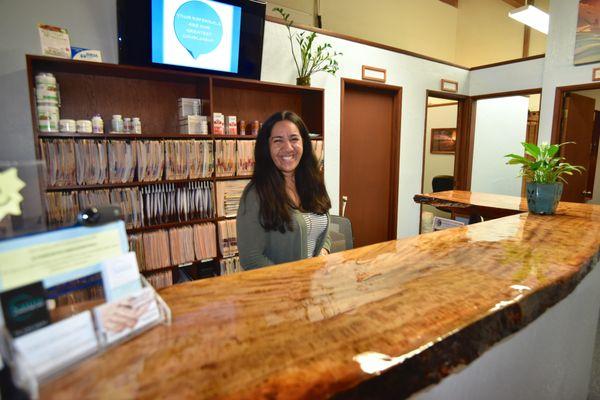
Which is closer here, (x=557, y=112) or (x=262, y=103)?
(x=262, y=103)

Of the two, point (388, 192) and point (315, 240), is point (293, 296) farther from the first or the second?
point (388, 192)

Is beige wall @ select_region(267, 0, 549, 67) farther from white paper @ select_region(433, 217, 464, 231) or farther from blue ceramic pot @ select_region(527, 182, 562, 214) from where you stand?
blue ceramic pot @ select_region(527, 182, 562, 214)

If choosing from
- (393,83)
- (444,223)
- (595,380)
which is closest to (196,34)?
(444,223)

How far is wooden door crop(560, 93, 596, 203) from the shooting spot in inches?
162

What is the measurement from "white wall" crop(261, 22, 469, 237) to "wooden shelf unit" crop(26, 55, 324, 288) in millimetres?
365

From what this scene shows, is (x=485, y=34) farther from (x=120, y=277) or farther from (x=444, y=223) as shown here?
(x=120, y=277)

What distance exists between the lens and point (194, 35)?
251 centimetres

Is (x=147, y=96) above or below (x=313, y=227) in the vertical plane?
above

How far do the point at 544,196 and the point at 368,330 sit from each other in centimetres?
175

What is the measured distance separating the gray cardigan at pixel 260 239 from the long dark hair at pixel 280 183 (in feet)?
0.09

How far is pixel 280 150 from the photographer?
1.68 meters

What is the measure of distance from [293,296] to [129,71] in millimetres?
2275

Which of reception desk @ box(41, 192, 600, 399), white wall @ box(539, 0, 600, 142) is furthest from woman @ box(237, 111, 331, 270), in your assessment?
white wall @ box(539, 0, 600, 142)

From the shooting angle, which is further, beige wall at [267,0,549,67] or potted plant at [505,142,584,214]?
beige wall at [267,0,549,67]
